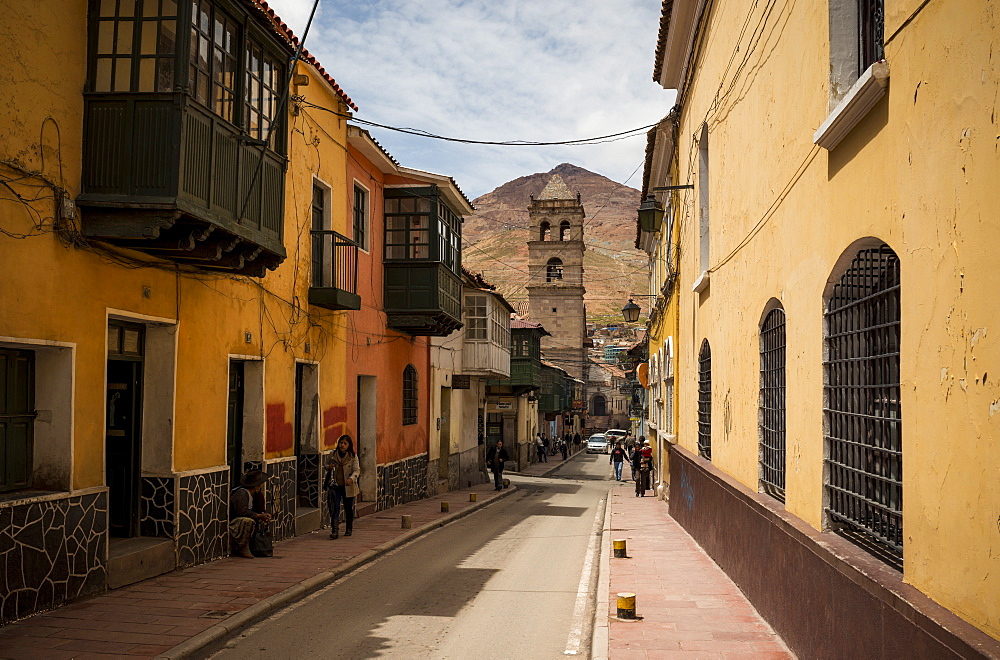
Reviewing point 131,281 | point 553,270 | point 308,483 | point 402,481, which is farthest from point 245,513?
point 553,270

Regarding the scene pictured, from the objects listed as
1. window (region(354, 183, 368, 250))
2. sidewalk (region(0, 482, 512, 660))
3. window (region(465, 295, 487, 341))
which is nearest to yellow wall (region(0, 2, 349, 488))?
sidewalk (region(0, 482, 512, 660))

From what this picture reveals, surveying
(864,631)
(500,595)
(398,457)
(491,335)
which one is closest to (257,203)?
(500,595)

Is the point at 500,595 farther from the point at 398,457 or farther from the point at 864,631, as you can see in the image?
the point at 398,457

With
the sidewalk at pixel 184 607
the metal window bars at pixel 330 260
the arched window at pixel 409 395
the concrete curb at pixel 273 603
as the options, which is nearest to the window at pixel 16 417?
the sidewalk at pixel 184 607

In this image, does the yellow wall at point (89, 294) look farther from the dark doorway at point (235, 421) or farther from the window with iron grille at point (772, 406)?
Answer: the window with iron grille at point (772, 406)

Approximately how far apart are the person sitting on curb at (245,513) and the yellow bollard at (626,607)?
19.1 ft

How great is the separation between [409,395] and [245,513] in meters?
10.9

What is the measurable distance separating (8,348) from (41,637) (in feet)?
8.91

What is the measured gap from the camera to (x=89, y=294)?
924 cm

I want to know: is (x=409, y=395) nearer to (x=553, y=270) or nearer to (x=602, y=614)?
(x=602, y=614)

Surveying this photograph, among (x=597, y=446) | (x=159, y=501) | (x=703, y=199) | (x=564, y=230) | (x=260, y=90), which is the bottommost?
(x=597, y=446)

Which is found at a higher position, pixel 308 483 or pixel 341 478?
pixel 341 478

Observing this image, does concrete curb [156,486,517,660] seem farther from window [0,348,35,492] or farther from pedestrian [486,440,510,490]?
pedestrian [486,440,510,490]

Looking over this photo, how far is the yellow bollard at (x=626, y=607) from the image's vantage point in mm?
Answer: 8938
